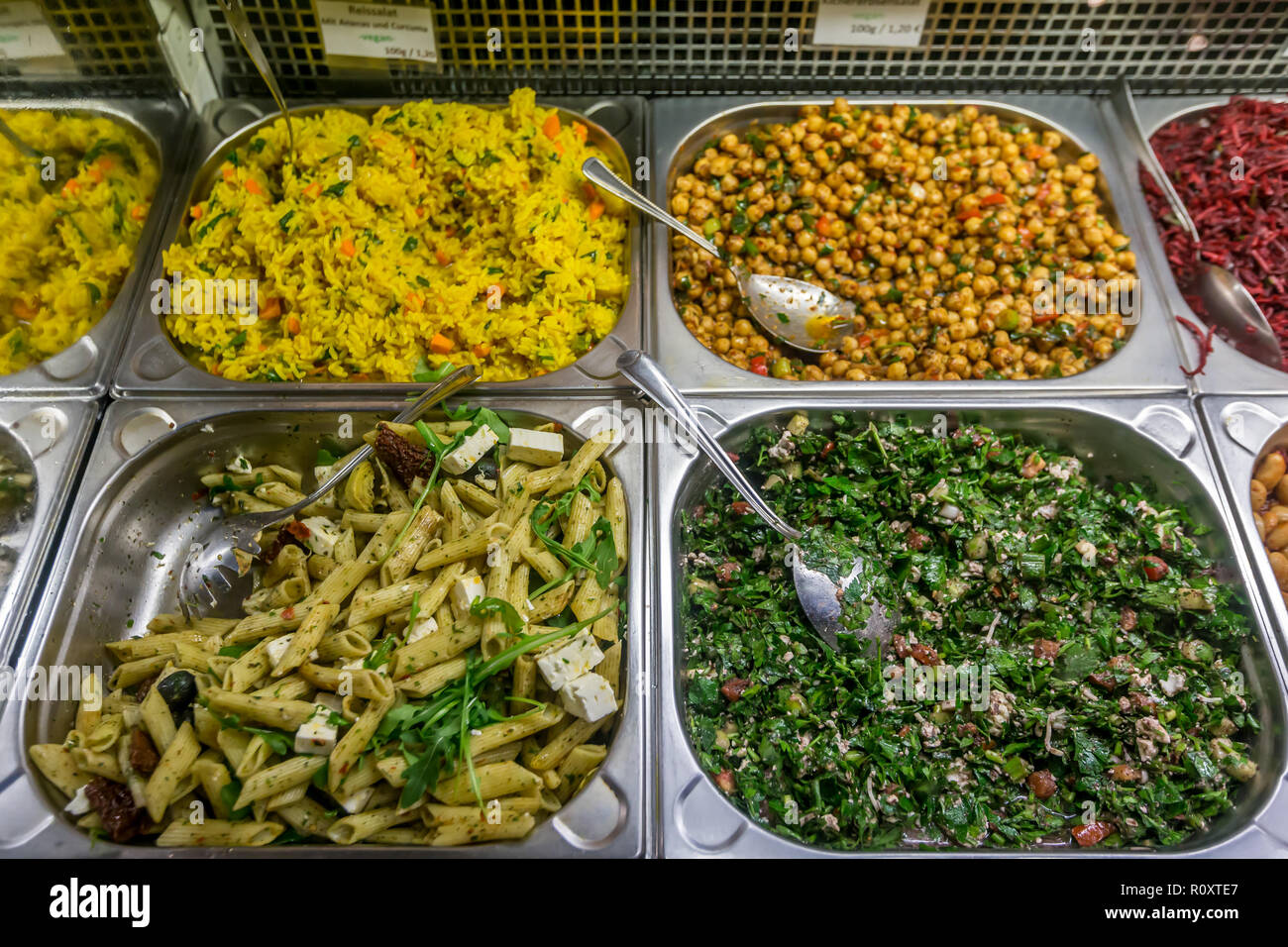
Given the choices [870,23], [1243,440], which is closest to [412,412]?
[870,23]

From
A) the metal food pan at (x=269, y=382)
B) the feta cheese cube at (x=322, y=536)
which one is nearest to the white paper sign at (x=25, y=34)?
the metal food pan at (x=269, y=382)

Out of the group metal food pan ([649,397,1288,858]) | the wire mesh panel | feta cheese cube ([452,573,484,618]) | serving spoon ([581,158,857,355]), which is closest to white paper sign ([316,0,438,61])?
the wire mesh panel

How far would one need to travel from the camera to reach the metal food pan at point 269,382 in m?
2.66

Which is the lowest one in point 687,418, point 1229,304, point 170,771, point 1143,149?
point 170,771

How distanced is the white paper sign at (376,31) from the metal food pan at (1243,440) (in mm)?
3153

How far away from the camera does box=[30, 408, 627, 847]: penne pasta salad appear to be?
194 cm

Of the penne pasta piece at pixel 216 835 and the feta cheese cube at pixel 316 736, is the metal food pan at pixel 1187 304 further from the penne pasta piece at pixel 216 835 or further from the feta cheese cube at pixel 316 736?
the penne pasta piece at pixel 216 835

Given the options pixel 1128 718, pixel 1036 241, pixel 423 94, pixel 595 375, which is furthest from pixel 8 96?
pixel 1128 718

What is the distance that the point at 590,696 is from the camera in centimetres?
204

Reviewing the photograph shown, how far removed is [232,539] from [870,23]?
10.0 ft

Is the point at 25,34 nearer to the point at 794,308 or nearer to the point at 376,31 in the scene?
the point at 376,31

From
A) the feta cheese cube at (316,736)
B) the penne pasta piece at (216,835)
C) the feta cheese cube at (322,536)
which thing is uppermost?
the feta cheese cube at (322,536)

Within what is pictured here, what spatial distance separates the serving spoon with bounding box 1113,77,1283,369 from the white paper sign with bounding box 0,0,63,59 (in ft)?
13.5
